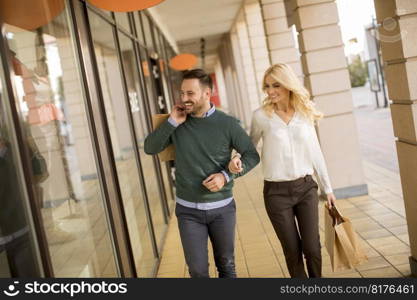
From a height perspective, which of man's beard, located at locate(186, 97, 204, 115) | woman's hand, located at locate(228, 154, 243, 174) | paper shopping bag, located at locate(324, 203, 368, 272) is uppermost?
man's beard, located at locate(186, 97, 204, 115)

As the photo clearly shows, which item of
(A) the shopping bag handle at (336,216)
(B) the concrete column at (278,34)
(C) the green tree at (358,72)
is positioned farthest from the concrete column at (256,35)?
(C) the green tree at (358,72)

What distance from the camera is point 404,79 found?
12.9ft

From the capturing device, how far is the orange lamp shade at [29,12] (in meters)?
2.58

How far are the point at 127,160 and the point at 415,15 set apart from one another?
9.05 ft

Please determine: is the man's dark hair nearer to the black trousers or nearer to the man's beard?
the man's beard

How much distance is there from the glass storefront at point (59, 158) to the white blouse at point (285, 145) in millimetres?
1133

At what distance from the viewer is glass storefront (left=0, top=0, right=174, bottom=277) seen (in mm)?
2393

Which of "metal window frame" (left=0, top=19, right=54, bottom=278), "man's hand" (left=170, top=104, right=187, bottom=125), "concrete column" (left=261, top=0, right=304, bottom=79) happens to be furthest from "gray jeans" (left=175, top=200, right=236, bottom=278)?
"concrete column" (left=261, top=0, right=304, bottom=79)

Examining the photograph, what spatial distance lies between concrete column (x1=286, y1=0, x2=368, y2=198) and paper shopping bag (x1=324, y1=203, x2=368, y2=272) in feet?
13.2

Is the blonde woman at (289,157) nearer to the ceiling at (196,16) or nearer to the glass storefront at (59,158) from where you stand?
the glass storefront at (59,158)

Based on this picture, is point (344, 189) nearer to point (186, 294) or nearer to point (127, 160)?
point (127, 160)

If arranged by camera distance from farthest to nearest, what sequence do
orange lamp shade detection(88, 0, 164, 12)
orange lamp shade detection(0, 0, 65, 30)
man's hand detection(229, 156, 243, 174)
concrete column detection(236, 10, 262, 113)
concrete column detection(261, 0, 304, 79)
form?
concrete column detection(236, 10, 262, 113) < concrete column detection(261, 0, 304, 79) < orange lamp shade detection(88, 0, 164, 12) < man's hand detection(229, 156, 243, 174) < orange lamp shade detection(0, 0, 65, 30)

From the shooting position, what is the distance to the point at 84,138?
3.61m

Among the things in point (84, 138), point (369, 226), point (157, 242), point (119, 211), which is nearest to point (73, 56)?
point (84, 138)
